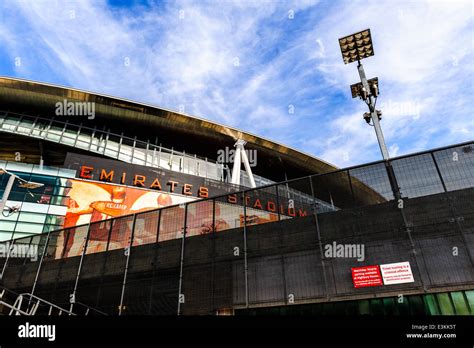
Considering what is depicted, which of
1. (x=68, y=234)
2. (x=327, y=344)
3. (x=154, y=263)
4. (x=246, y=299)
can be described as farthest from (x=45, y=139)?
(x=327, y=344)

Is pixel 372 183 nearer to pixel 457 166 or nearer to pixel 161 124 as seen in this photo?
pixel 457 166

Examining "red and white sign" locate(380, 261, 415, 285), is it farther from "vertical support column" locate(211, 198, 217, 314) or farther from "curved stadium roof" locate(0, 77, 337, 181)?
"curved stadium roof" locate(0, 77, 337, 181)

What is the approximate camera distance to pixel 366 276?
374 inches

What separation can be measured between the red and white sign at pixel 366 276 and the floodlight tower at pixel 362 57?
8333 mm

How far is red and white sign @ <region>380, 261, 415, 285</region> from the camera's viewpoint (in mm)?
9125

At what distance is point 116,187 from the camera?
29312 millimetres

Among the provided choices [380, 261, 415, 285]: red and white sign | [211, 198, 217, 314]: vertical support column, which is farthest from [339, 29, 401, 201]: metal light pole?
[211, 198, 217, 314]: vertical support column

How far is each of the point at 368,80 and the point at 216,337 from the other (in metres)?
15.6

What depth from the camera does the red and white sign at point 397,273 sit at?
912 centimetres

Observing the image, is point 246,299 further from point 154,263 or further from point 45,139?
point 45,139

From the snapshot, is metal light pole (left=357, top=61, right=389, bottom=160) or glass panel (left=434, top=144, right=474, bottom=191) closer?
glass panel (left=434, top=144, right=474, bottom=191)


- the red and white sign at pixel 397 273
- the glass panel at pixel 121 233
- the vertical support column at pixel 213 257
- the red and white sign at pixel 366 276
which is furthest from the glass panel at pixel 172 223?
the red and white sign at pixel 397 273

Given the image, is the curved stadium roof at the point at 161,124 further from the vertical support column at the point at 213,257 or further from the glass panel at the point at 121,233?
the vertical support column at the point at 213,257

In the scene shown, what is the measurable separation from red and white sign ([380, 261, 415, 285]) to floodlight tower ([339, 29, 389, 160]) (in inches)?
320
